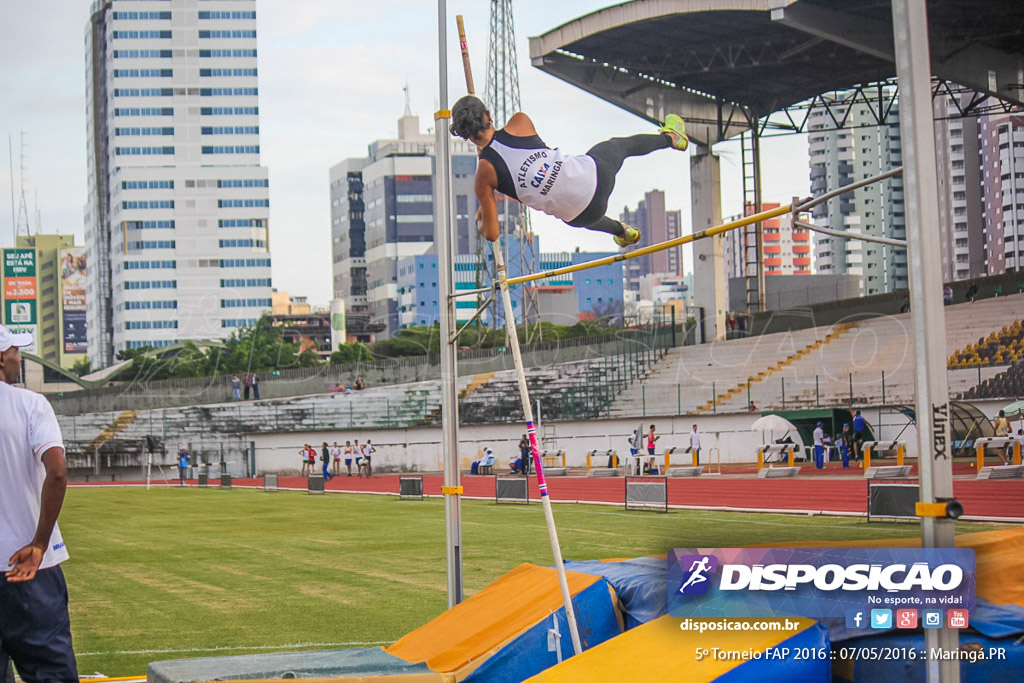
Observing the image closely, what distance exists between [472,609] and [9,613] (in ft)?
8.00

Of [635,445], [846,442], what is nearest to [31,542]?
[846,442]

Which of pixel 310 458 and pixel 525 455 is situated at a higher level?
pixel 525 455

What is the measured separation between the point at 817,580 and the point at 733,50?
4981mm

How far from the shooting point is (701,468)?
27641 millimetres

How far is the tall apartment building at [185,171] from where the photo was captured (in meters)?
117

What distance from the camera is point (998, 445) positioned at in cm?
1950

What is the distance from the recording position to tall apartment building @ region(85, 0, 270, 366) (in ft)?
384

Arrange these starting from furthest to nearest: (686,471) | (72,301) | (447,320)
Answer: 1. (72,301)
2. (686,471)
3. (447,320)

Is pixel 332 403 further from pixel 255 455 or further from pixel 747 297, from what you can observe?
pixel 747 297

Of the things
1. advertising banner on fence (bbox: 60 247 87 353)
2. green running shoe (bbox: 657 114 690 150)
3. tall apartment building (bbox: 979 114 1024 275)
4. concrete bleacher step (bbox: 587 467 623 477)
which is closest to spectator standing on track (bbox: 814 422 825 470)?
concrete bleacher step (bbox: 587 467 623 477)

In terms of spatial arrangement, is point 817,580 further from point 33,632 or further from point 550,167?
point 33,632

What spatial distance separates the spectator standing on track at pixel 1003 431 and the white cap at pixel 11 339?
18066 mm

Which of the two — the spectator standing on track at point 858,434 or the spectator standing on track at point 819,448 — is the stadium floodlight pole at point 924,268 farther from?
the spectator standing on track at point 858,434

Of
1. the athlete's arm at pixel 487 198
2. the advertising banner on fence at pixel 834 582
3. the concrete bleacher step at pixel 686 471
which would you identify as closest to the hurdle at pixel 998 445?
the concrete bleacher step at pixel 686 471
